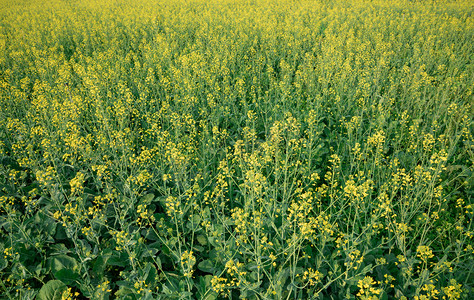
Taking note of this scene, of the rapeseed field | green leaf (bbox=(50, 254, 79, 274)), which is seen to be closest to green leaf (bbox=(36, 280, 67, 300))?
the rapeseed field

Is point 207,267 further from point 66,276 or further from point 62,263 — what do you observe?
point 62,263

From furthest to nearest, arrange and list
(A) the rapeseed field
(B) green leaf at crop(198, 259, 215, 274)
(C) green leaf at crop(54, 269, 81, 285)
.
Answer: (B) green leaf at crop(198, 259, 215, 274) → (C) green leaf at crop(54, 269, 81, 285) → (A) the rapeseed field

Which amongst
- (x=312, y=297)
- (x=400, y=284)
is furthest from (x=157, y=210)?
(x=400, y=284)

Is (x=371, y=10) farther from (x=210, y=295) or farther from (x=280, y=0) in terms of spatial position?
(x=210, y=295)

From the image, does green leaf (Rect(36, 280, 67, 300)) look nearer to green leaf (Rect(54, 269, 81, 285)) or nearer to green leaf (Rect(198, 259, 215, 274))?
green leaf (Rect(54, 269, 81, 285))

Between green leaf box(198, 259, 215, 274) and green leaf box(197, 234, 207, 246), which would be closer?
green leaf box(198, 259, 215, 274)

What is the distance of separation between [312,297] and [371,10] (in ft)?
49.4

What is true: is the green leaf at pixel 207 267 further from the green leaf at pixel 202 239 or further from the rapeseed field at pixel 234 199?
the green leaf at pixel 202 239

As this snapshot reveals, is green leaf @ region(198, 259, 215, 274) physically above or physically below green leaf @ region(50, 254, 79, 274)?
below

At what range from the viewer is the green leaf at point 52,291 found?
230 centimetres

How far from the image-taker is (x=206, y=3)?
51.9 feet

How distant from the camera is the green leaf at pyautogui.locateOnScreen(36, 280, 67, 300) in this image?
2298mm

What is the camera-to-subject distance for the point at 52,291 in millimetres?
2326

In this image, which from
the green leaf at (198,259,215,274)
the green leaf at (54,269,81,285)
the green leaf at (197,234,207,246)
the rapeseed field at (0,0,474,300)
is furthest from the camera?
the green leaf at (197,234,207,246)
